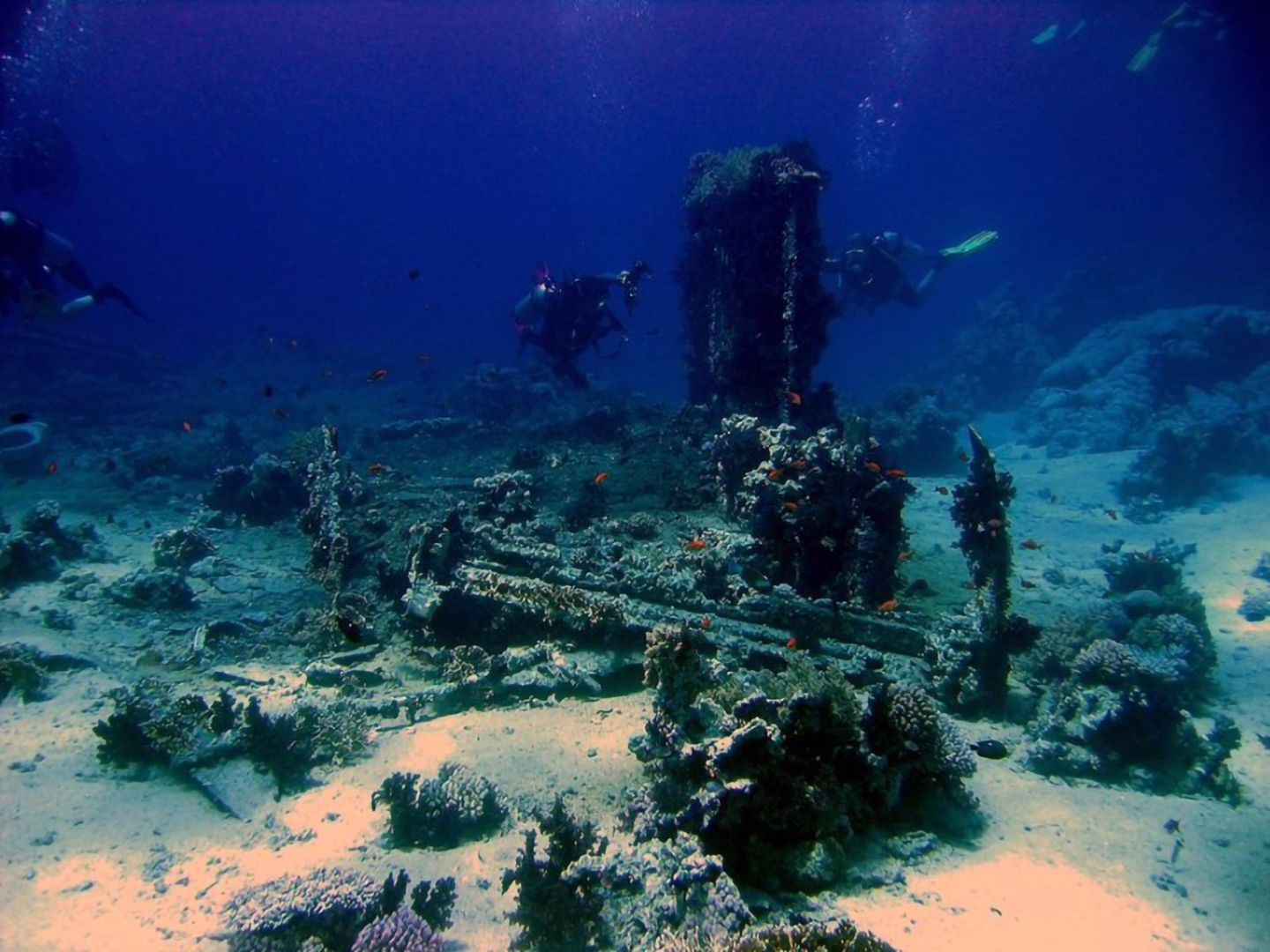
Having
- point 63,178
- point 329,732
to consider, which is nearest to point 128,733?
point 329,732

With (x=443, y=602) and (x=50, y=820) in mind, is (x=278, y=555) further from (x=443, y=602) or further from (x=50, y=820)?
(x=50, y=820)

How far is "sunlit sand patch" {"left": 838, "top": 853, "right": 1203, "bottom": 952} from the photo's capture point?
399 centimetres

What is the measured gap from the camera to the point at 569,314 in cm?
1694

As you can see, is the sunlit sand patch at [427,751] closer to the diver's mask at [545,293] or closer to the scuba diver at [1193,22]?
the diver's mask at [545,293]

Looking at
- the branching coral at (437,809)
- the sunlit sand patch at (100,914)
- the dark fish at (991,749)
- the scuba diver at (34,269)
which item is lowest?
the sunlit sand patch at (100,914)

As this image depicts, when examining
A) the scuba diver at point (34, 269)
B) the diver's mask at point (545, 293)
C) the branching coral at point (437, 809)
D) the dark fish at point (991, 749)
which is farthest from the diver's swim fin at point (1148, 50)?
the scuba diver at point (34, 269)

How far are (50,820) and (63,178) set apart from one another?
4249 centimetres

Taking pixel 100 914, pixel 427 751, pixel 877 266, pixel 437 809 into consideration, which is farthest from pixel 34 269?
pixel 877 266

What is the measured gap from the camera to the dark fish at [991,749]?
609 centimetres

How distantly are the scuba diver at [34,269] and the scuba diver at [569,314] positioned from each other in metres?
9.14

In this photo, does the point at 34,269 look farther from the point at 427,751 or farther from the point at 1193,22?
the point at 1193,22

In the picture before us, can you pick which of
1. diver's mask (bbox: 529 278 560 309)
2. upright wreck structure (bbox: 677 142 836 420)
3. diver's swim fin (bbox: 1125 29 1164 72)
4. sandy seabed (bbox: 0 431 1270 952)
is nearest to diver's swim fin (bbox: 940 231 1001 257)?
upright wreck structure (bbox: 677 142 836 420)

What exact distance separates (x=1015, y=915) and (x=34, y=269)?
21.5 metres

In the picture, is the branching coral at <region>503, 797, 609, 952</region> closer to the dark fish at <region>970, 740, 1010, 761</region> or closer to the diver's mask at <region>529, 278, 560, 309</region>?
the dark fish at <region>970, 740, 1010, 761</region>
